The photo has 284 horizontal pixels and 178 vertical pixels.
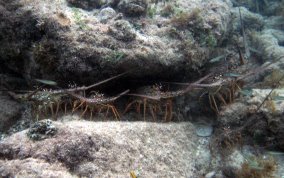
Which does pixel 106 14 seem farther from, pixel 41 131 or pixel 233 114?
pixel 233 114

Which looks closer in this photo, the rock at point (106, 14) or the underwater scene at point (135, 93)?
the underwater scene at point (135, 93)

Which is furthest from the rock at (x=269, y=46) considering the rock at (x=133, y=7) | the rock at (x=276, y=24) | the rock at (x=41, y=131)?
the rock at (x=41, y=131)

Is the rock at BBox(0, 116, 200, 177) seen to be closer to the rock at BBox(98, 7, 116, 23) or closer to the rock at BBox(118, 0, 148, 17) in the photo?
the rock at BBox(98, 7, 116, 23)

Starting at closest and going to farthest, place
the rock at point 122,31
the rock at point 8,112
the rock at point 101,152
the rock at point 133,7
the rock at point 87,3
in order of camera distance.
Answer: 1. the rock at point 101,152
2. the rock at point 8,112
3. the rock at point 122,31
4. the rock at point 133,7
5. the rock at point 87,3

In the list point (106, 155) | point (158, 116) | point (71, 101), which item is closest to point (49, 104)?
point (71, 101)

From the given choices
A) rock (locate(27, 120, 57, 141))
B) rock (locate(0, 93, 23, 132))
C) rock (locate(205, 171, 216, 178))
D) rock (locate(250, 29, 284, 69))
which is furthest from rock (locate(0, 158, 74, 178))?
rock (locate(250, 29, 284, 69))

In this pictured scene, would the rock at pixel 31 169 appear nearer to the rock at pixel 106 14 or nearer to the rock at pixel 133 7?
the rock at pixel 106 14

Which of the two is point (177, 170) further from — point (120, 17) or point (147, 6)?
point (147, 6)
